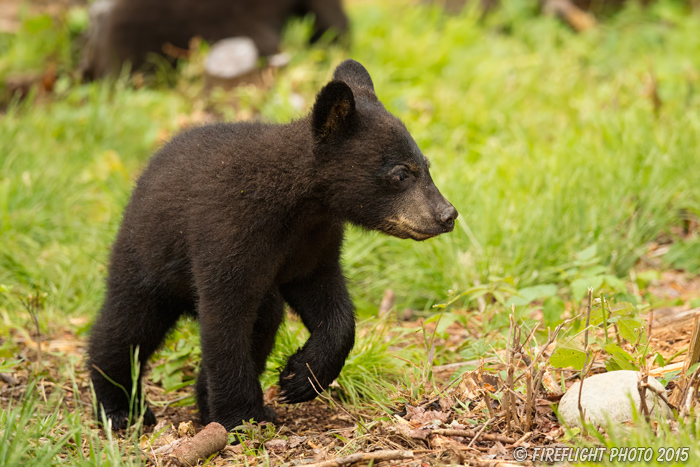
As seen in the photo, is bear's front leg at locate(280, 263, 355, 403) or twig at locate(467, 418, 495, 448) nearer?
twig at locate(467, 418, 495, 448)

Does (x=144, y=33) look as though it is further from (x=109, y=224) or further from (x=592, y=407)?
(x=592, y=407)

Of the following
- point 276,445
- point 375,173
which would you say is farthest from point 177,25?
point 276,445

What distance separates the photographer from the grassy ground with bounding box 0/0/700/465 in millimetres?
4035

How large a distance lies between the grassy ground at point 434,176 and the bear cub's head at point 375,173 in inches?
23.8

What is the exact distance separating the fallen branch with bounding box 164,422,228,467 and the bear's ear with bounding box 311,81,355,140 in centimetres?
134

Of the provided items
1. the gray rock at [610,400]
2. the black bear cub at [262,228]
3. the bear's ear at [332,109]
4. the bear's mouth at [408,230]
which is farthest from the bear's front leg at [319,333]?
the gray rock at [610,400]

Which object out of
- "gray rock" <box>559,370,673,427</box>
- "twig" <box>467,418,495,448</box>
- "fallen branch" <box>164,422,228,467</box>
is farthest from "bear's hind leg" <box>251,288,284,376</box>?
"gray rock" <box>559,370,673,427</box>

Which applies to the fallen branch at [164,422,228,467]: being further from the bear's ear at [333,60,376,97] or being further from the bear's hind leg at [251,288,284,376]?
Result: the bear's ear at [333,60,376,97]

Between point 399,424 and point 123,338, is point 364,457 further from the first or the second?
point 123,338

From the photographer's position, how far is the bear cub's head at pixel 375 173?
3188 mm

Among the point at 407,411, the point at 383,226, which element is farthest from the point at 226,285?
the point at 407,411

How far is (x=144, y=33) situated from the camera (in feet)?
27.9

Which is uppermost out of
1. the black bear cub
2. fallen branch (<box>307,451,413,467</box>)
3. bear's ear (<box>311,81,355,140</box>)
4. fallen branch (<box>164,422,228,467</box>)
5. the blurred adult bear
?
the blurred adult bear

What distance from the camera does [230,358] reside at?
331 centimetres
